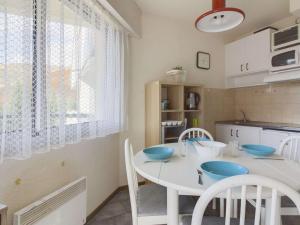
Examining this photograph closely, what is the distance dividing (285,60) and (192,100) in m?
1.30

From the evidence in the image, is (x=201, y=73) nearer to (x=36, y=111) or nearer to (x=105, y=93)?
(x=105, y=93)

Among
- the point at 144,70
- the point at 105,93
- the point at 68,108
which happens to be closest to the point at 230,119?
the point at 144,70

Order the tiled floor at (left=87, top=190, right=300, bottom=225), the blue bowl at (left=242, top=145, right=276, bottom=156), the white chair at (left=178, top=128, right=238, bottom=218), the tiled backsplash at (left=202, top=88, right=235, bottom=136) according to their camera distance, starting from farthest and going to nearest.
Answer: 1. the tiled backsplash at (left=202, top=88, right=235, bottom=136)
2. the tiled floor at (left=87, top=190, right=300, bottom=225)
3. the white chair at (left=178, top=128, right=238, bottom=218)
4. the blue bowl at (left=242, top=145, right=276, bottom=156)

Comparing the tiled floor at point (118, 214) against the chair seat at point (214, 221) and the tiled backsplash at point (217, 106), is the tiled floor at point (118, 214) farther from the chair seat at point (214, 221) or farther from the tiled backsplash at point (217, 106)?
the tiled backsplash at point (217, 106)

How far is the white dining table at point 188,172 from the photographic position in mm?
978

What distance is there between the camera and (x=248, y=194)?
86 cm

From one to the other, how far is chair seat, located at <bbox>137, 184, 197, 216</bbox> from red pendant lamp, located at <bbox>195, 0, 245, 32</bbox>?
133 centimetres

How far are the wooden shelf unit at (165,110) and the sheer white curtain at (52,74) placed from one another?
649mm

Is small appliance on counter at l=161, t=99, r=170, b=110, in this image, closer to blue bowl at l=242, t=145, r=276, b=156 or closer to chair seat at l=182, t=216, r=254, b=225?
blue bowl at l=242, t=145, r=276, b=156

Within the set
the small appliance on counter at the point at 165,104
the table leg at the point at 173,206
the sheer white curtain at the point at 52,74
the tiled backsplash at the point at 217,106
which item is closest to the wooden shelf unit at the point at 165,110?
the small appliance on counter at the point at 165,104

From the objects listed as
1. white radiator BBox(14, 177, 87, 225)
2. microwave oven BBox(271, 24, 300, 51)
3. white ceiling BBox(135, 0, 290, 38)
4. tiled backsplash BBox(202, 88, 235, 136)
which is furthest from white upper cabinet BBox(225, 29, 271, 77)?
white radiator BBox(14, 177, 87, 225)

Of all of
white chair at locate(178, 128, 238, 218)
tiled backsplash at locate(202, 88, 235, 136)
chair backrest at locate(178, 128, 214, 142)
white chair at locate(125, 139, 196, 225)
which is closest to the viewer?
white chair at locate(125, 139, 196, 225)

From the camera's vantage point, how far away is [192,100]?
2.69 meters

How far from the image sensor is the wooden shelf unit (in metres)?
2.39
